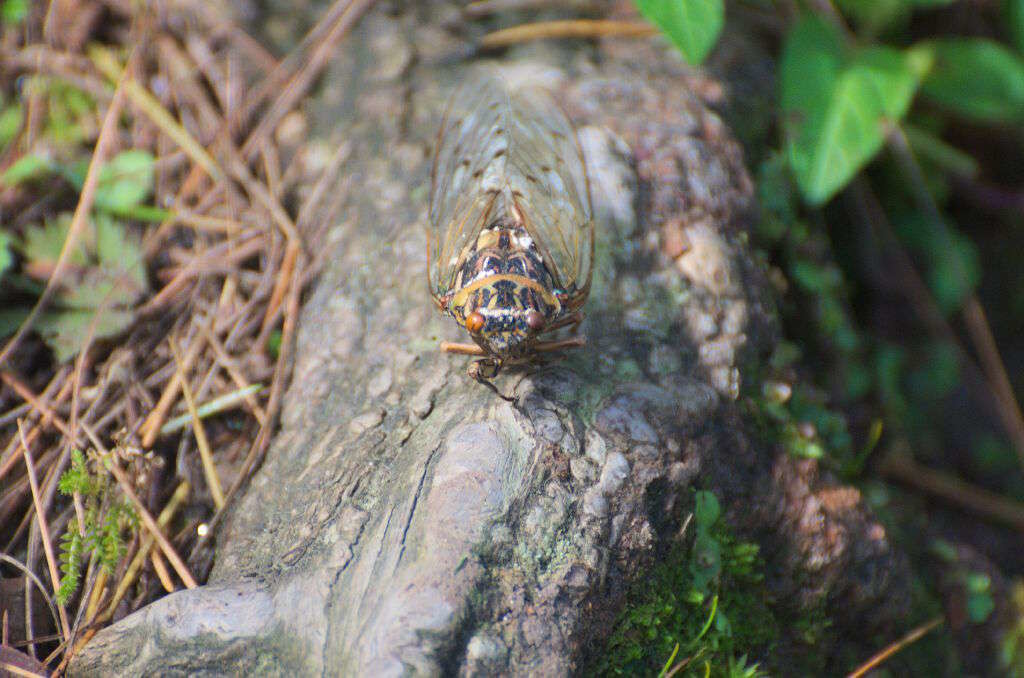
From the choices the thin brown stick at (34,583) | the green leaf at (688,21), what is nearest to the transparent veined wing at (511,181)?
the green leaf at (688,21)

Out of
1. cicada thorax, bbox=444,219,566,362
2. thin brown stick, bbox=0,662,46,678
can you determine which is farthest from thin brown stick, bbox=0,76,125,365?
cicada thorax, bbox=444,219,566,362

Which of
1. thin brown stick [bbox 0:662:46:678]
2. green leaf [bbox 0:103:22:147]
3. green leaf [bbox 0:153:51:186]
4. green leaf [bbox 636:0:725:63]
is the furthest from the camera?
green leaf [bbox 0:103:22:147]

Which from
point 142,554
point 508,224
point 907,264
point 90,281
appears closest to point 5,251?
point 90,281

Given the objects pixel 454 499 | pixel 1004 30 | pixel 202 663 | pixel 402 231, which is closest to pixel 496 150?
pixel 402 231

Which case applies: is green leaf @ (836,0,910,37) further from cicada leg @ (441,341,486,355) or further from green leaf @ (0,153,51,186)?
green leaf @ (0,153,51,186)

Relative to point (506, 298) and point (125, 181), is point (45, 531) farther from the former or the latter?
point (506, 298)

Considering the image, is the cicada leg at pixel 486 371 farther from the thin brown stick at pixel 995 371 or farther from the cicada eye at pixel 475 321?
the thin brown stick at pixel 995 371

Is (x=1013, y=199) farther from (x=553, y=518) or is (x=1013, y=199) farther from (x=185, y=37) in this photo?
(x=185, y=37)
